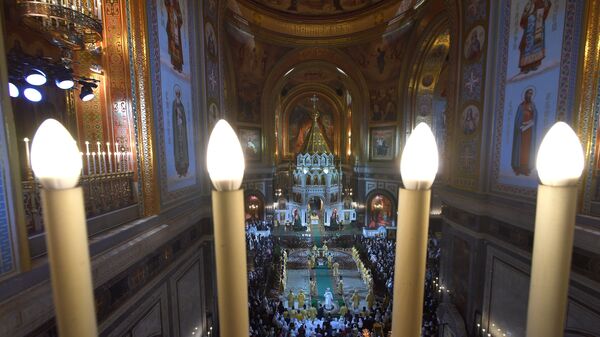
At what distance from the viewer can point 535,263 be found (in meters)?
0.78

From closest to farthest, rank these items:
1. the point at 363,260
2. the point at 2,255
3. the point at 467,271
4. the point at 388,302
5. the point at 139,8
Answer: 1. the point at 2,255
2. the point at 139,8
3. the point at 467,271
4. the point at 388,302
5. the point at 363,260

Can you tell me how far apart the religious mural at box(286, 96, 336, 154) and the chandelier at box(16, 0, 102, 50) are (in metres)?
23.1

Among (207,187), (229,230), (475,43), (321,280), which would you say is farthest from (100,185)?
(321,280)

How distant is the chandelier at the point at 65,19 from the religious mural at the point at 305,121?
23.1 metres

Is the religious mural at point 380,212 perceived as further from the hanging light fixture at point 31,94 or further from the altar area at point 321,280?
the hanging light fixture at point 31,94

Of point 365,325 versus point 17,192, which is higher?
point 17,192

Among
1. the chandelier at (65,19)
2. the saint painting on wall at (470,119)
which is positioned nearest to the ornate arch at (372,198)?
the saint painting on wall at (470,119)

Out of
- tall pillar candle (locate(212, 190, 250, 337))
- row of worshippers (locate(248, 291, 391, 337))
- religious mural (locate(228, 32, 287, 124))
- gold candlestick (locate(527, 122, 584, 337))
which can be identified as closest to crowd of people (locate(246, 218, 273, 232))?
religious mural (locate(228, 32, 287, 124))

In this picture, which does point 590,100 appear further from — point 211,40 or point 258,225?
point 258,225

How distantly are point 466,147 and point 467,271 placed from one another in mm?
3142

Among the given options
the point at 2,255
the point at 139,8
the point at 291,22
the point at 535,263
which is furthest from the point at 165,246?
the point at 291,22

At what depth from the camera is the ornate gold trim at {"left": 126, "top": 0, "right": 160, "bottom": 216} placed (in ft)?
14.4

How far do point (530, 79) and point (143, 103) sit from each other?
7022 millimetres

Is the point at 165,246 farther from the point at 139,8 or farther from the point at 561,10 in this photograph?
the point at 561,10
